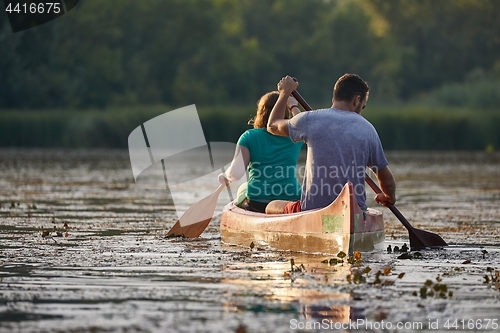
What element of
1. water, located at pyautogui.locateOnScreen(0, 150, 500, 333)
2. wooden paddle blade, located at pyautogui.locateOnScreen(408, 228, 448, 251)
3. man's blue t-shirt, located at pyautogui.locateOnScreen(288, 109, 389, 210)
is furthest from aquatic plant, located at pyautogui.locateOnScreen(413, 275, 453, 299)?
wooden paddle blade, located at pyautogui.locateOnScreen(408, 228, 448, 251)

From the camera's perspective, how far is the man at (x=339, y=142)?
7633 mm

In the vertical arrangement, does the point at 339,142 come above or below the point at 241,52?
below

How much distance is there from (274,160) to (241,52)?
47.1 m

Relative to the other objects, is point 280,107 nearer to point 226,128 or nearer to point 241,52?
point 226,128

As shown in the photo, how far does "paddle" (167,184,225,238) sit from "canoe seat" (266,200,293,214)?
43.3 inches

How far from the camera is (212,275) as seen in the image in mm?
6844

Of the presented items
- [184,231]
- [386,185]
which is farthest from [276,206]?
[184,231]

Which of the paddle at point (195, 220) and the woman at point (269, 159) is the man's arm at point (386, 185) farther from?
the paddle at point (195, 220)

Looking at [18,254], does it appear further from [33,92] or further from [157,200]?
[33,92]

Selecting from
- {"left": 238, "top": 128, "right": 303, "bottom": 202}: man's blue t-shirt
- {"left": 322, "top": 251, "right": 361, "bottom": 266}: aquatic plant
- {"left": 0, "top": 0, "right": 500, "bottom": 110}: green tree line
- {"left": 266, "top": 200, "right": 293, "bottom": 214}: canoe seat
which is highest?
{"left": 0, "top": 0, "right": 500, "bottom": 110}: green tree line

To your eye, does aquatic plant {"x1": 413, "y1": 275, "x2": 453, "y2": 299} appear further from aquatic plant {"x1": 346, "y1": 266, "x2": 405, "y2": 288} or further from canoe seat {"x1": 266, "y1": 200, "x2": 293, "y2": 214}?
canoe seat {"x1": 266, "y1": 200, "x2": 293, "y2": 214}

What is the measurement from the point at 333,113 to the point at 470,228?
371 centimetres

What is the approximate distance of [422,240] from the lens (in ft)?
28.6

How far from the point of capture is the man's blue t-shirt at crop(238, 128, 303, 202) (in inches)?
350
